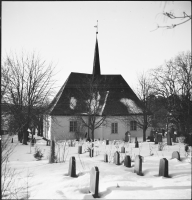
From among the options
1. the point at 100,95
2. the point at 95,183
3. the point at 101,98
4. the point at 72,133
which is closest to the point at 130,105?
the point at 101,98

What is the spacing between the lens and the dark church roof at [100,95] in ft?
72.5

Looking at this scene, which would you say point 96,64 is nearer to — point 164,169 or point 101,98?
point 101,98

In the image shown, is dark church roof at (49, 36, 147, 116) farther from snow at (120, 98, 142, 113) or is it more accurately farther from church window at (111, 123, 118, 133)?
church window at (111, 123, 118, 133)

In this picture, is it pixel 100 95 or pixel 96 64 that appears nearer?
pixel 100 95

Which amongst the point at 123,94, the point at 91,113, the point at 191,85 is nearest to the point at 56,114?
the point at 91,113

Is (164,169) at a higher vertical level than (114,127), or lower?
higher

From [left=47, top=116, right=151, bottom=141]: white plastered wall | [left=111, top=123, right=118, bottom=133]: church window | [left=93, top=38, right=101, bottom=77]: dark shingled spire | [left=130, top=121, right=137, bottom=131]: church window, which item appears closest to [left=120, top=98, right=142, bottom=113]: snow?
[left=130, top=121, right=137, bottom=131]: church window

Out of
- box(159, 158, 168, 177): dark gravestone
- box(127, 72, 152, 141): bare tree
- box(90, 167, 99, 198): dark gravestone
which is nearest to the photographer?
box(90, 167, 99, 198): dark gravestone

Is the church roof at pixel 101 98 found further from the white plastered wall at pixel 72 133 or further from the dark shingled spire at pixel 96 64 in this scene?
the dark shingled spire at pixel 96 64

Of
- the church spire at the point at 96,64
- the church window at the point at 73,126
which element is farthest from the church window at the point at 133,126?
the church spire at the point at 96,64

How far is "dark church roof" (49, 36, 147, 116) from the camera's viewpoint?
2211cm

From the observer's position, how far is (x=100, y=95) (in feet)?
76.7

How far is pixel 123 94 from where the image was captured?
974 inches

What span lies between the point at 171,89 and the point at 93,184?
68.1 ft
